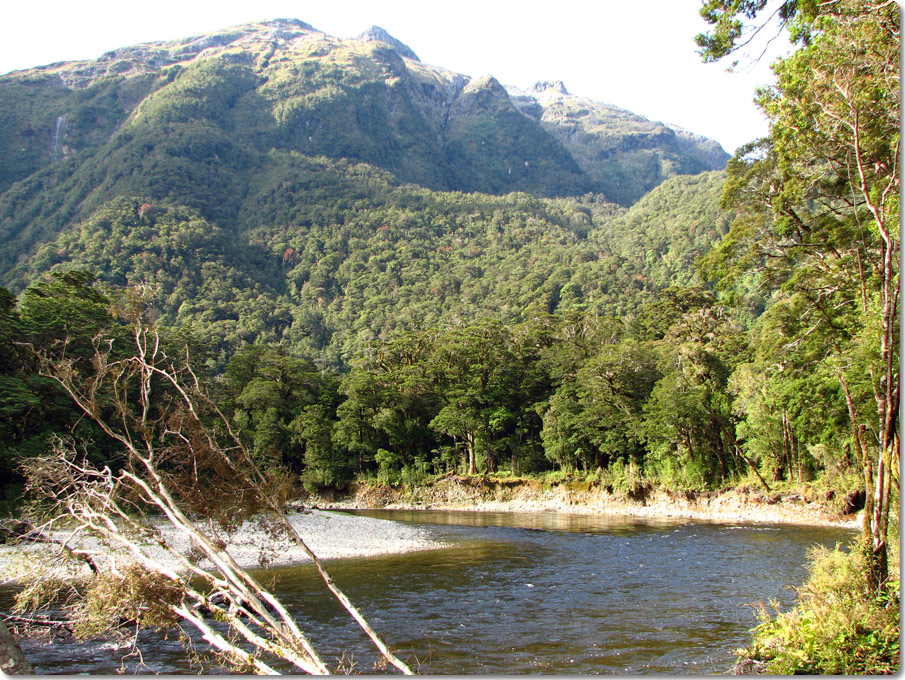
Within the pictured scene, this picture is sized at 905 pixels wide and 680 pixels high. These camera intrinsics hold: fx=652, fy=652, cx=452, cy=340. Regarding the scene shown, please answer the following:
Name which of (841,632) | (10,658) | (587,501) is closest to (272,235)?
(587,501)

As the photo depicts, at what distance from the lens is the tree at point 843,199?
8438 mm

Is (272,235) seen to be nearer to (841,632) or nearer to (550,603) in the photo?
(550,603)

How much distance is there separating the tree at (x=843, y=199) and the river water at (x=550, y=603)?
421 cm

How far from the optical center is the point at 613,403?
44062mm

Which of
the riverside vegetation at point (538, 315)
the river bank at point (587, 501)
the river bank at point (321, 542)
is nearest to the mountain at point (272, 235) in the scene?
the riverside vegetation at point (538, 315)

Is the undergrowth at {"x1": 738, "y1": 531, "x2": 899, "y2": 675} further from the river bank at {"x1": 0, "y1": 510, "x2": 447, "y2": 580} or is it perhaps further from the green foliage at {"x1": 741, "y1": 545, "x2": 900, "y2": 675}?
the river bank at {"x1": 0, "y1": 510, "x2": 447, "y2": 580}

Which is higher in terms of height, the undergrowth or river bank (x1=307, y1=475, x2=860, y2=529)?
the undergrowth

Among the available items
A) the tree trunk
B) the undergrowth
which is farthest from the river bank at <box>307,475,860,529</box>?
the tree trunk

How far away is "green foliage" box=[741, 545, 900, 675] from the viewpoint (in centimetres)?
698

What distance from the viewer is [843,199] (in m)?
17.4

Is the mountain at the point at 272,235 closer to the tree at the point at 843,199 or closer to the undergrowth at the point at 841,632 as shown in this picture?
the tree at the point at 843,199

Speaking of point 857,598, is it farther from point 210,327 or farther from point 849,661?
point 210,327

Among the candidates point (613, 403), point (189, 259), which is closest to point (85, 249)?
point (189, 259)

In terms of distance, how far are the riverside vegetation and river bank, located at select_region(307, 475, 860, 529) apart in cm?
99
